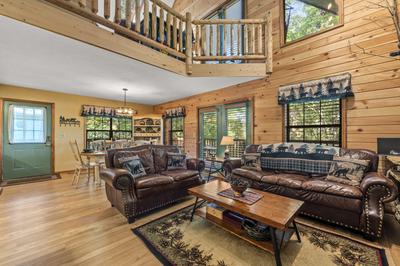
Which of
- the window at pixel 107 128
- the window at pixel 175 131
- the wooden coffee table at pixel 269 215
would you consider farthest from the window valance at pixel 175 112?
the wooden coffee table at pixel 269 215

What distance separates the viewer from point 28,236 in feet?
6.84

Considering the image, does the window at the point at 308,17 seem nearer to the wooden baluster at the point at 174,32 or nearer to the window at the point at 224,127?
the window at the point at 224,127

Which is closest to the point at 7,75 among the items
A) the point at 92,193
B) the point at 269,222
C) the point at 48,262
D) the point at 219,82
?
the point at 92,193

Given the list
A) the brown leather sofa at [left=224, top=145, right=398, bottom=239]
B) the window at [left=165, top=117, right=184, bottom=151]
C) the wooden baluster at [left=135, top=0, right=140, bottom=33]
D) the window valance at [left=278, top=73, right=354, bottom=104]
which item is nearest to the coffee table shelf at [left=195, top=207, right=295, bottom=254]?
the brown leather sofa at [left=224, top=145, right=398, bottom=239]

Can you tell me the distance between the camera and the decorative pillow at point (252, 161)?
336cm

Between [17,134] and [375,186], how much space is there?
7.38 metres

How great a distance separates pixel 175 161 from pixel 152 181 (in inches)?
35.0

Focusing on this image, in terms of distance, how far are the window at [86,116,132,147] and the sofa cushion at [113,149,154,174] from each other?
12.1 feet

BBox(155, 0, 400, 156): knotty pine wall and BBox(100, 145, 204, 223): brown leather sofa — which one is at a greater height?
BBox(155, 0, 400, 156): knotty pine wall

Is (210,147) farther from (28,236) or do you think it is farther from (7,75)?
(7,75)

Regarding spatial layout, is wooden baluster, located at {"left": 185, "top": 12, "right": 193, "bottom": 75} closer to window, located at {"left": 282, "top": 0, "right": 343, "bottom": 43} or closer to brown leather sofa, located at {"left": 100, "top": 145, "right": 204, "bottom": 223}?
brown leather sofa, located at {"left": 100, "top": 145, "right": 204, "bottom": 223}

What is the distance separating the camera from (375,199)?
1996 millimetres

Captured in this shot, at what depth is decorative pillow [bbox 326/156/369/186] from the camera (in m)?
2.36

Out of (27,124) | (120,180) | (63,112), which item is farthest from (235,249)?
(27,124)
